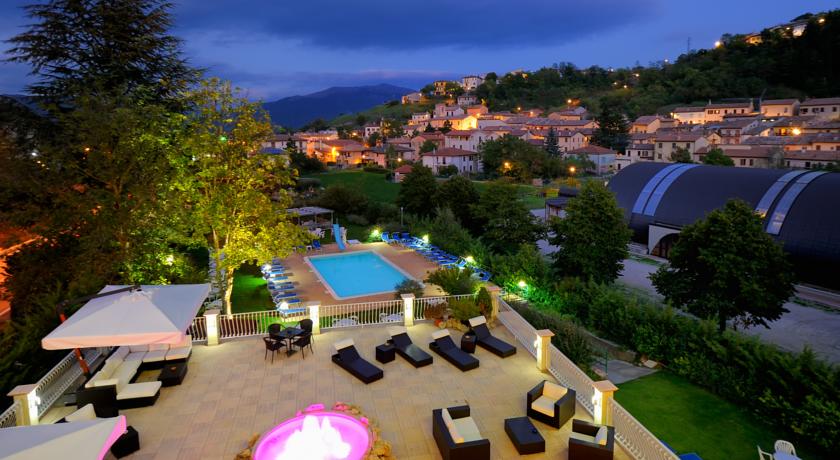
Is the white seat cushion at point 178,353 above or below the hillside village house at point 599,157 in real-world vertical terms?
below

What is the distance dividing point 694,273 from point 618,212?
4.74 metres

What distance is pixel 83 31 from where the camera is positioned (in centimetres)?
2039

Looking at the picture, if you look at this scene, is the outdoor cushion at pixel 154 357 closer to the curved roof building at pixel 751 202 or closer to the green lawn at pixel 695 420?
the green lawn at pixel 695 420

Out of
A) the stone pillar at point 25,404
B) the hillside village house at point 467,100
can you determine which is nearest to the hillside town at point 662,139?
the hillside village house at point 467,100

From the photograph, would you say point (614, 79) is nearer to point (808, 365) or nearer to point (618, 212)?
point (618, 212)

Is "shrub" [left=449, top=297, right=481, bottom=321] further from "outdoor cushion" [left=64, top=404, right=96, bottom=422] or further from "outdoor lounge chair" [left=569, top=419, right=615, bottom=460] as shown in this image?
"outdoor cushion" [left=64, top=404, right=96, bottom=422]

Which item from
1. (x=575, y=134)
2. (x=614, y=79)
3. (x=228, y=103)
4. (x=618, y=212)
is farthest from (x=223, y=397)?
(x=614, y=79)

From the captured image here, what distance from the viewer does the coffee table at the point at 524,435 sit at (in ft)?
25.3

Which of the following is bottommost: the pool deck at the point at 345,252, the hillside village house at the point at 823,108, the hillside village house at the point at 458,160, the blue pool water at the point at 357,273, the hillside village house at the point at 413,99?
the blue pool water at the point at 357,273

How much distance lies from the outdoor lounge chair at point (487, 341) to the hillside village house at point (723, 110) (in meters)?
92.0

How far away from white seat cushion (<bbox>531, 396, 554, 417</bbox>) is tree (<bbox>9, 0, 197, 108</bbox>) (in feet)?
60.7

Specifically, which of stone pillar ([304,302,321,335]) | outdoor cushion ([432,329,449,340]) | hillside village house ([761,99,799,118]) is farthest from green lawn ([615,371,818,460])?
hillside village house ([761,99,799,118])

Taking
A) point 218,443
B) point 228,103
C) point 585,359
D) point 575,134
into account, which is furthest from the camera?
point 575,134

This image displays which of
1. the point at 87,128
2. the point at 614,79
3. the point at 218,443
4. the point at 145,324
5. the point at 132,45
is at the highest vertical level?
the point at 614,79
